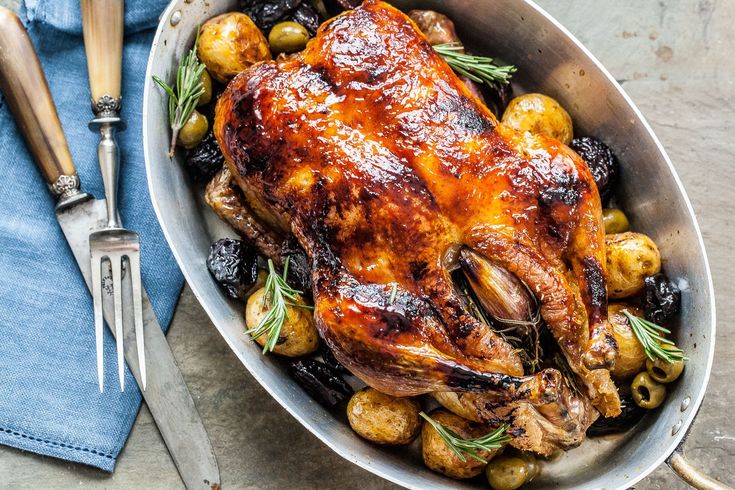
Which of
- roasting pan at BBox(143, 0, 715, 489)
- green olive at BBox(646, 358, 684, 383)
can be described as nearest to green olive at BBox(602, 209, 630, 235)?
roasting pan at BBox(143, 0, 715, 489)

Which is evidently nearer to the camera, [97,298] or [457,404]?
[457,404]

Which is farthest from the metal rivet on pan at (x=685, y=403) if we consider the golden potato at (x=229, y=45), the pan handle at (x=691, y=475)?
the golden potato at (x=229, y=45)

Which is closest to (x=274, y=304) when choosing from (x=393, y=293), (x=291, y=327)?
(x=291, y=327)

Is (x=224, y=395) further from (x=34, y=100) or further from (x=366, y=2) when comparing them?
(x=366, y=2)

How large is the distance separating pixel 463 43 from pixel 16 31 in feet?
4.86

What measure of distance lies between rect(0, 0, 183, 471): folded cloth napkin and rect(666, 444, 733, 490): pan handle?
5.56 ft

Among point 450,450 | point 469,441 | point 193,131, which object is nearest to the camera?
point 469,441

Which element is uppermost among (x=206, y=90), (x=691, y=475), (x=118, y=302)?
(x=206, y=90)

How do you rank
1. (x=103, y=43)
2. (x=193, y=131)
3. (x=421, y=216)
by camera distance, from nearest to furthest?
(x=421, y=216) < (x=193, y=131) < (x=103, y=43)

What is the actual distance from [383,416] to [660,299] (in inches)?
35.7

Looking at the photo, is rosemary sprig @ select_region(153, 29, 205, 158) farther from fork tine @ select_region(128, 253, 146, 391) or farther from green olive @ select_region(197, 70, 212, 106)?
fork tine @ select_region(128, 253, 146, 391)

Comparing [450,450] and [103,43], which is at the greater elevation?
[103,43]

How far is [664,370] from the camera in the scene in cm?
233

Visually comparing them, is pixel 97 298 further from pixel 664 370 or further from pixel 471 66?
pixel 664 370
